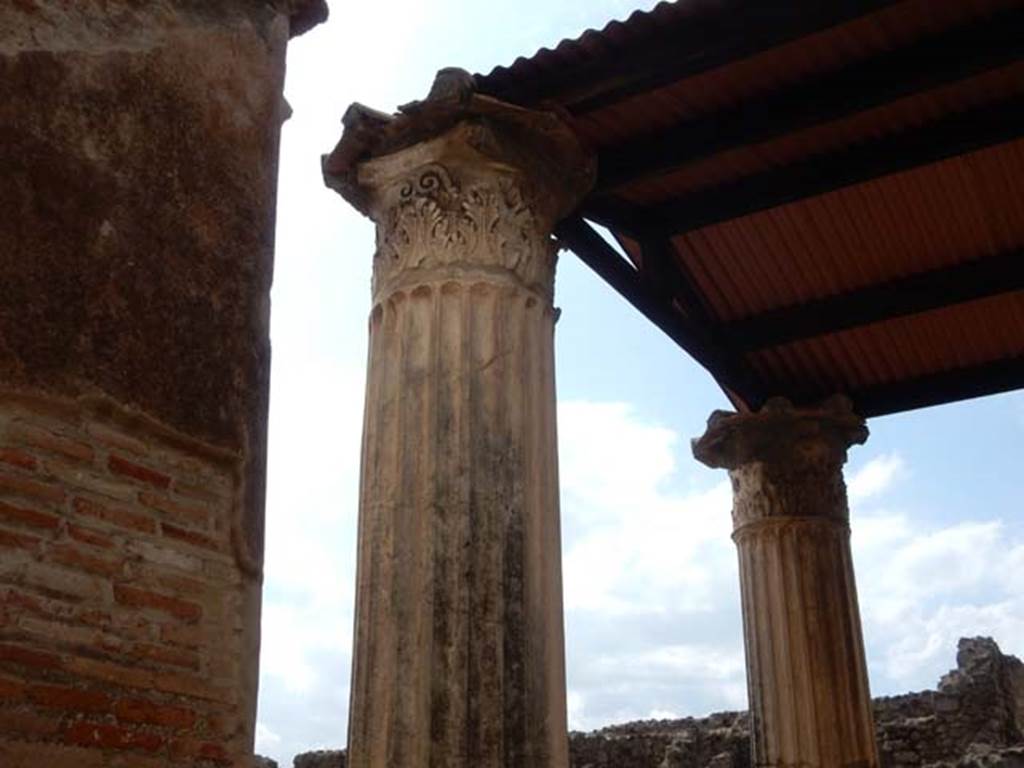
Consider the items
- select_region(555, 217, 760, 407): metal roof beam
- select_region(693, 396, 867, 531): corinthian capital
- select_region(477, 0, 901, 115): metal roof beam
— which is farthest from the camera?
select_region(693, 396, 867, 531): corinthian capital

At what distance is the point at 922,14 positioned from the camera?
6.14 meters

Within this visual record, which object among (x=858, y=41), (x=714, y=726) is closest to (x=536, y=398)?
(x=858, y=41)

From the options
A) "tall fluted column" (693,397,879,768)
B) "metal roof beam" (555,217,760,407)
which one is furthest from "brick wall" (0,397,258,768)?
"tall fluted column" (693,397,879,768)

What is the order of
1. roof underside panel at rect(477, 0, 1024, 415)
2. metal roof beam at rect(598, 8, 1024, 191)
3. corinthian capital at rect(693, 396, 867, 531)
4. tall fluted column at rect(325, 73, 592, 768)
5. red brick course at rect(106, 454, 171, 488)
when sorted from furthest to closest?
corinthian capital at rect(693, 396, 867, 531) → metal roof beam at rect(598, 8, 1024, 191) → roof underside panel at rect(477, 0, 1024, 415) → tall fluted column at rect(325, 73, 592, 768) → red brick course at rect(106, 454, 171, 488)

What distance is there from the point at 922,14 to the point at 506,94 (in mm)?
2070

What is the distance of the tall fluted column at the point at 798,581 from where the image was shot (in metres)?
8.74

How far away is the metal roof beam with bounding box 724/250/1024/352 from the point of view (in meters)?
8.51

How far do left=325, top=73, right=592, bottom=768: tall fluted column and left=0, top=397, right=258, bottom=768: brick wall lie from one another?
2127 mm

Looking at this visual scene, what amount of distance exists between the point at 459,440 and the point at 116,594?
2818mm

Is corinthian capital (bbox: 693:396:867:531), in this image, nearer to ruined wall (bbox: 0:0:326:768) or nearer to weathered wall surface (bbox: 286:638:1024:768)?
weathered wall surface (bbox: 286:638:1024:768)

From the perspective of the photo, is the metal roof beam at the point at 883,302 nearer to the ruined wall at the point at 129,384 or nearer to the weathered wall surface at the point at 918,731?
the ruined wall at the point at 129,384

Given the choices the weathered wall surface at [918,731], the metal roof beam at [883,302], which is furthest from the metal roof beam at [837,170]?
the weathered wall surface at [918,731]

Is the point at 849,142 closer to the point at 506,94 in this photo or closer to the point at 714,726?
the point at 506,94

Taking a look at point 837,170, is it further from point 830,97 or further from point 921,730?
point 921,730
